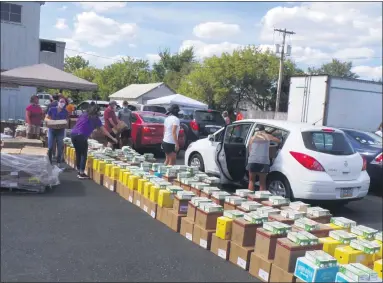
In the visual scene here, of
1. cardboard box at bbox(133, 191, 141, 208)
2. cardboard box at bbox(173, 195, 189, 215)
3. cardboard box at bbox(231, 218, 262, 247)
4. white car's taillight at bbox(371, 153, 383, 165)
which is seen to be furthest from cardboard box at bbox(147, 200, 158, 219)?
white car's taillight at bbox(371, 153, 383, 165)

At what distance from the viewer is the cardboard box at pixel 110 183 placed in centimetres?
715

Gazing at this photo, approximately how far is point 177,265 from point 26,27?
2589 millimetres

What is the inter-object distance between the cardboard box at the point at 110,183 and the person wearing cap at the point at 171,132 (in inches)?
47.6

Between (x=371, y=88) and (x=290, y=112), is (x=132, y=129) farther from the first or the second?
(x=371, y=88)

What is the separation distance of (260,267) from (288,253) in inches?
17.3

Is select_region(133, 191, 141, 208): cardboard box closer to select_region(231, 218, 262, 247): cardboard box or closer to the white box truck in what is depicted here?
select_region(231, 218, 262, 247): cardboard box

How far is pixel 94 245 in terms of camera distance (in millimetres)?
4395

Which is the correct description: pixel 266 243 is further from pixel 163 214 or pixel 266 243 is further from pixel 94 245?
pixel 163 214

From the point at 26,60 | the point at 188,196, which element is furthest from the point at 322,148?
the point at 26,60

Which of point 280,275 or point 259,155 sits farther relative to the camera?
point 259,155

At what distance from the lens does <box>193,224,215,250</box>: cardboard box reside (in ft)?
Result: 14.7

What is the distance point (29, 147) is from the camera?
7.32 metres

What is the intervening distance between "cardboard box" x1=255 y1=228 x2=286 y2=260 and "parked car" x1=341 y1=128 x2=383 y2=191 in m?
4.48

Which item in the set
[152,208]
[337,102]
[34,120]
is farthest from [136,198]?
[337,102]
